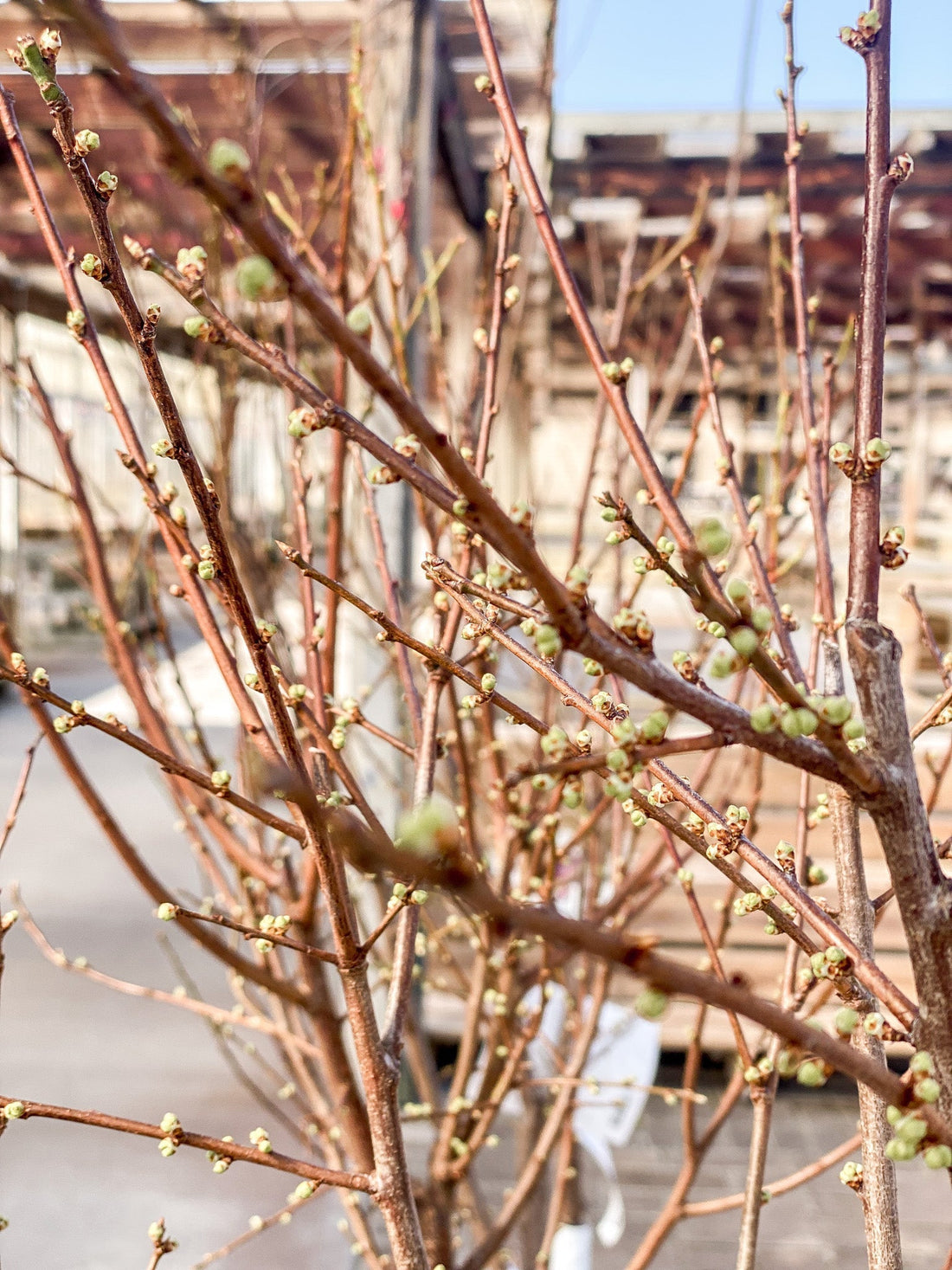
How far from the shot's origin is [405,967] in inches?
29.0

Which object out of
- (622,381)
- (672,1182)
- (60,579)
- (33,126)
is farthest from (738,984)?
(60,579)

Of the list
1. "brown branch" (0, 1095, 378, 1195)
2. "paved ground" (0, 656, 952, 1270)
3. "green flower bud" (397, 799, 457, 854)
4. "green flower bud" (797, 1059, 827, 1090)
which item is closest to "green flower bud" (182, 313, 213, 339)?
"green flower bud" (397, 799, 457, 854)

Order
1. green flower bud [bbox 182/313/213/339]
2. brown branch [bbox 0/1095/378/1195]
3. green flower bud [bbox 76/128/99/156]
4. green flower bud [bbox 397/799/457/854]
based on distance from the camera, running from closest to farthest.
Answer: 1. green flower bud [bbox 397/799/457/854]
2. green flower bud [bbox 182/313/213/339]
3. green flower bud [bbox 76/128/99/156]
4. brown branch [bbox 0/1095/378/1195]

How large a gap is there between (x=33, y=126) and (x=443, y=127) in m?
1.27

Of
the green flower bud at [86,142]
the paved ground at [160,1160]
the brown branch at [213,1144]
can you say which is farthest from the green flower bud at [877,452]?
the paved ground at [160,1160]

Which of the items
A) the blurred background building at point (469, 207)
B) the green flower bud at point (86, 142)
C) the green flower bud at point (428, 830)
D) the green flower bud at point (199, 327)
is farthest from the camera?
the blurred background building at point (469, 207)

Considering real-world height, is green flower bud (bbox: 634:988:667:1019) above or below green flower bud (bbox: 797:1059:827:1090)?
above

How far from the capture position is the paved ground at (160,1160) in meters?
2.05

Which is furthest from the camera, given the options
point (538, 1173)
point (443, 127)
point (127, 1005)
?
point (127, 1005)

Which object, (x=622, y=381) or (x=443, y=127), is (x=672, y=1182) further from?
(x=443, y=127)

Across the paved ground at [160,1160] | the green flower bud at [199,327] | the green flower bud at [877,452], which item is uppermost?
the green flower bud at [877,452]

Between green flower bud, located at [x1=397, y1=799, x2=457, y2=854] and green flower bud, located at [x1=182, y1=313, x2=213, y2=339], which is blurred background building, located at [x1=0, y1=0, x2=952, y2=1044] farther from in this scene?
green flower bud, located at [x1=397, y1=799, x2=457, y2=854]

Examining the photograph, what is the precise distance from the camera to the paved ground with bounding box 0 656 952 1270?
205 cm

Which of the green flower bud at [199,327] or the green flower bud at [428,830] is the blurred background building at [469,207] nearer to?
the green flower bud at [199,327]
